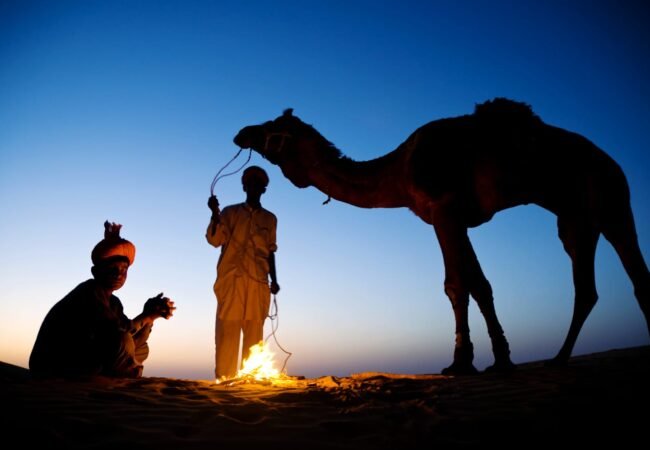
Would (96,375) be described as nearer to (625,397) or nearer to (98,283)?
(98,283)

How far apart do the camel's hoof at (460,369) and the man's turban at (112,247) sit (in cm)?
342

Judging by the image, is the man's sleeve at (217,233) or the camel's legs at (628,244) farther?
the man's sleeve at (217,233)

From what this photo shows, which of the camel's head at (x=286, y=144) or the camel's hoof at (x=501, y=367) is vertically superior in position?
the camel's head at (x=286, y=144)

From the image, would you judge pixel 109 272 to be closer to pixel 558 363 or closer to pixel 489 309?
pixel 489 309

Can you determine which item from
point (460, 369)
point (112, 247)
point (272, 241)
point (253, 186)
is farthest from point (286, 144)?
point (460, 369)

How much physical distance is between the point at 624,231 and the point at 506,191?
58.2 inches

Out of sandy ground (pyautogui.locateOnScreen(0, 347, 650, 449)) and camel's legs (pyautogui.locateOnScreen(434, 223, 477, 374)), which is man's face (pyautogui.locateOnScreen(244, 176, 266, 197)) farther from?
sandy ground (pyautogui.locateOnScreen(0, 347, 650, 449))

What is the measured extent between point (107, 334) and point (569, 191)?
203 inches

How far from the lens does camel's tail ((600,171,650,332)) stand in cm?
504

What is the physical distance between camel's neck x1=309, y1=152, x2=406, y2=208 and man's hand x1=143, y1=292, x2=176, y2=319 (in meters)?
2.74

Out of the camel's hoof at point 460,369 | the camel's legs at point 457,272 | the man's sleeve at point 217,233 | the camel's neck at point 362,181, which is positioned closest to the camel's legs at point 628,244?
the camel's legs at point 457,272

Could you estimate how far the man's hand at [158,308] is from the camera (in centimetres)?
418

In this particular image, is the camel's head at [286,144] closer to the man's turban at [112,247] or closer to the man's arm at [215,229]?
the man's arm at [215,229]

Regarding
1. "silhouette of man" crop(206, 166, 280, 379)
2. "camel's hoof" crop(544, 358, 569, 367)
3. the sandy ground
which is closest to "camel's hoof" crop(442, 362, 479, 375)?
"camel's hoof" crop(544, 358, 569, 367)
